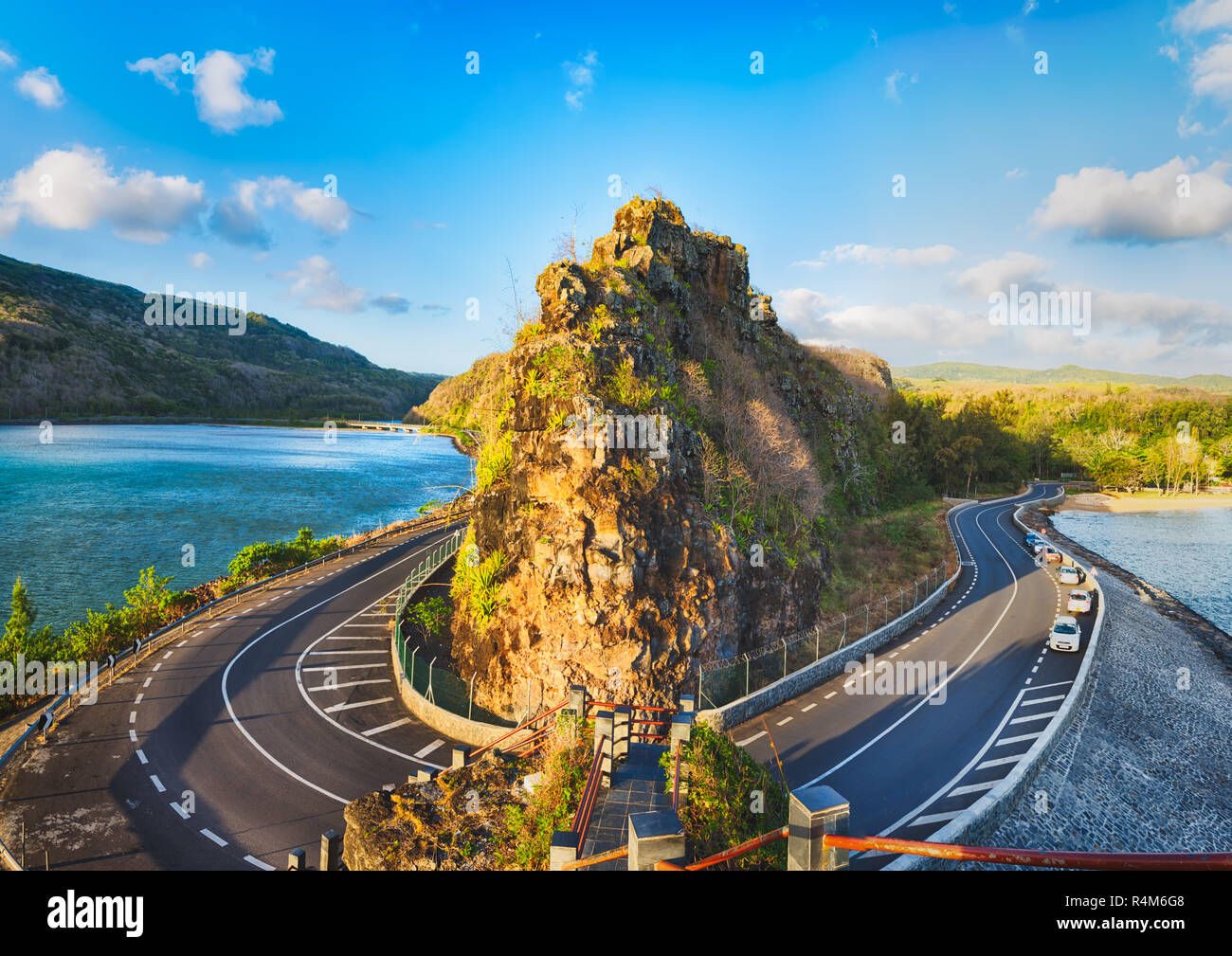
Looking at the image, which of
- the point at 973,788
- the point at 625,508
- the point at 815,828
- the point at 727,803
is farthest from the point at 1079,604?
the point at 815,828

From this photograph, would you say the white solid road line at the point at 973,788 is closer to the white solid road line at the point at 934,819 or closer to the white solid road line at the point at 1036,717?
the white solid road line at the point at 934,819

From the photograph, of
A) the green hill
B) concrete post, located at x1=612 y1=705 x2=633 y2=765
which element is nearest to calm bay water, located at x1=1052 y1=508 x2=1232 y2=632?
concrete post, located at x1=612 y1=705 x2=633 y2=765

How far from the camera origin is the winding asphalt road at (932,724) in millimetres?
15727

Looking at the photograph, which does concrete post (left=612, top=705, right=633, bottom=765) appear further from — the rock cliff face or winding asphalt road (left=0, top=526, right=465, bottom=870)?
the rock cliff face

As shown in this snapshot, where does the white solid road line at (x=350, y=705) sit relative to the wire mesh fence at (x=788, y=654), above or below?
below

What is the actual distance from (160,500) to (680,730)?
2991 inches

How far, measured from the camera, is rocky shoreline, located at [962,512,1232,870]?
16984mm

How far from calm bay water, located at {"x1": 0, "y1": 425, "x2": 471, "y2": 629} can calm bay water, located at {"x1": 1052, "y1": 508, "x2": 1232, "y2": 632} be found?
7497 cm

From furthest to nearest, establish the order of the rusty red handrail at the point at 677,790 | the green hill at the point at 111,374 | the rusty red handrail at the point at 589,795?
the green hill at the point at 111,374 → the rusty red handrail at the point at 677,790 → the rusty red handrail at the point at 589,795

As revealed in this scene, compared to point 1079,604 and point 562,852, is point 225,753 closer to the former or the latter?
point 562,852

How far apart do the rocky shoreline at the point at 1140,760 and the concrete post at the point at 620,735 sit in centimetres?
779

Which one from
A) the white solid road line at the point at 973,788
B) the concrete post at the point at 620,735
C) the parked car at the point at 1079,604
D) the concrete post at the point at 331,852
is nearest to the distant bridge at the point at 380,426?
the parked car at the point at 1079,604

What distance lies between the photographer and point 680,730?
1108 centimetres
